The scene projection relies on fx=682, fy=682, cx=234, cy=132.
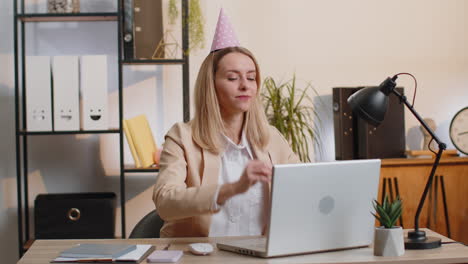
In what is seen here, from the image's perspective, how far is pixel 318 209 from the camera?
185 cm

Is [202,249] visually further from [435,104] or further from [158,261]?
[435,104]

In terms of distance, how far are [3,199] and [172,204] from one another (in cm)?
203

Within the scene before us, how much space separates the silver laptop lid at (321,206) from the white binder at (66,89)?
1988mm

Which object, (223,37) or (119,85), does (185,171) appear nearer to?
(223,37)

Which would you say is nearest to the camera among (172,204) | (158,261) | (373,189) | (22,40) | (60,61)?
(158,261)

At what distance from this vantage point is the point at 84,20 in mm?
3787

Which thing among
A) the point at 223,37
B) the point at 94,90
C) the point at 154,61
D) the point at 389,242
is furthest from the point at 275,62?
the point at 389,242

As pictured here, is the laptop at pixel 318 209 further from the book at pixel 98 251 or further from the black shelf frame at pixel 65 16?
the black shelf frame at pixel 65 16

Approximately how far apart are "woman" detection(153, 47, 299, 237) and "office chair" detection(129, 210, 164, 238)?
Result: 123mm

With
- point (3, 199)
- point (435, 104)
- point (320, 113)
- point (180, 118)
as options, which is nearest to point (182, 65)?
point (180, 118)

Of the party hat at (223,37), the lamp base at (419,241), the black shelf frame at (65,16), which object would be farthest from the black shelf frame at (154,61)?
the lamp base at (419,241)

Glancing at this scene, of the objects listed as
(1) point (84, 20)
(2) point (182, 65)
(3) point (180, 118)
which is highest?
(1) point (84, 20)

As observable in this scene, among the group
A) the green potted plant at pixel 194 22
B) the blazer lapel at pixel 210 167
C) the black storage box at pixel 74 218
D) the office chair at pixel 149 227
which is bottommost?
the black storage box at pixel 74 218

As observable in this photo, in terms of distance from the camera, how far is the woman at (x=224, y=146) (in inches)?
91.4
